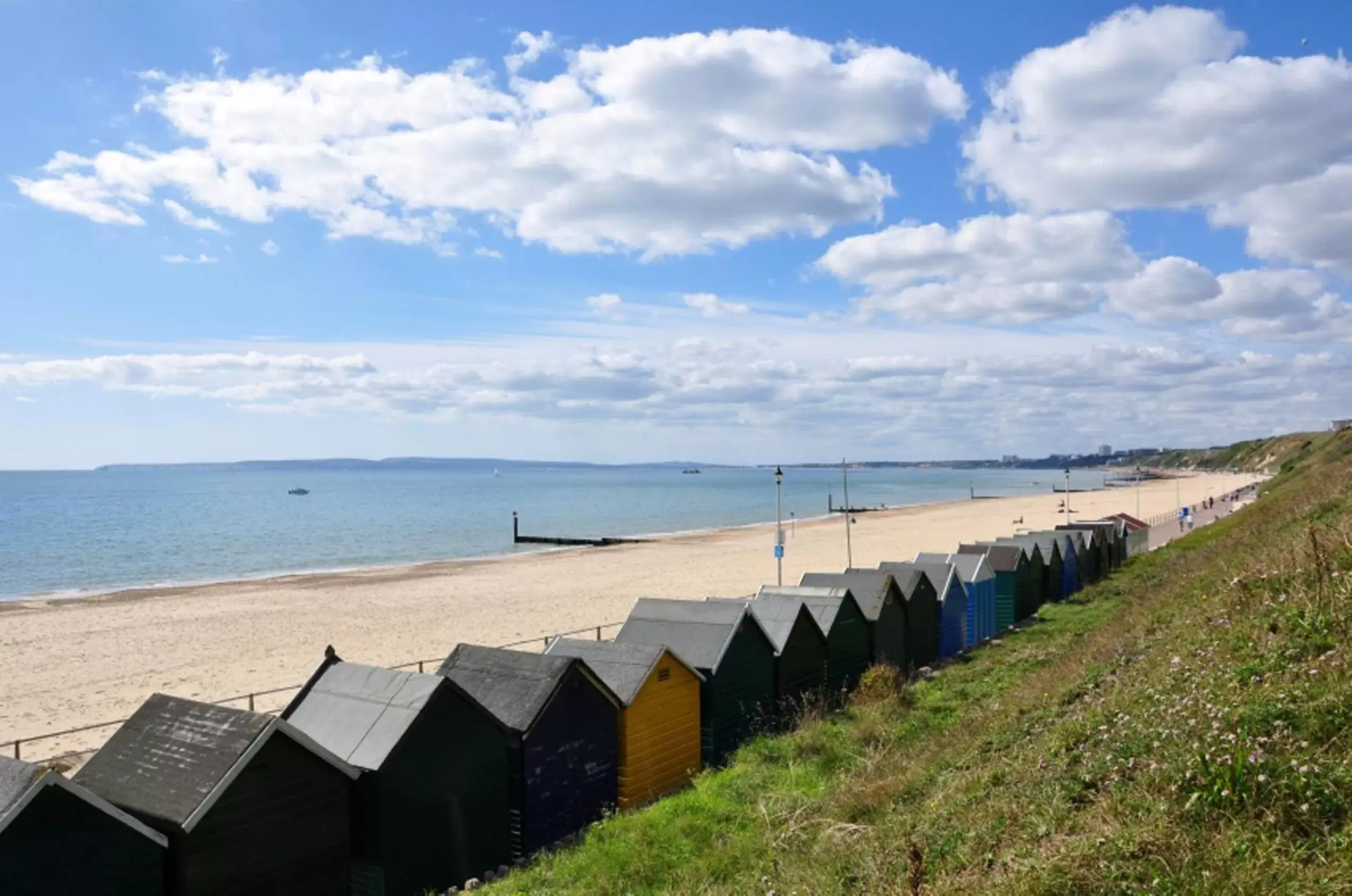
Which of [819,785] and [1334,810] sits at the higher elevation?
[1334,810]

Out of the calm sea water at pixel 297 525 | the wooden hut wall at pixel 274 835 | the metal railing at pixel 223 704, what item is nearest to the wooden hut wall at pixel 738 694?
the metal railing at pixel 223 704

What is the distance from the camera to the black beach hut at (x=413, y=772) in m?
8.80

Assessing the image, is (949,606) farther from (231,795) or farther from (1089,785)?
(231,795)

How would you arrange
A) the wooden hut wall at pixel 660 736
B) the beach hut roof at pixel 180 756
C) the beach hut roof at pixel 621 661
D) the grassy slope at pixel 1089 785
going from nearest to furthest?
the grassy slope at pixel 1089 785
the beach hut roof at pixel 180 756
the wooden hut wall at pixel 660 736
the beach hut roof at pixel 621 661

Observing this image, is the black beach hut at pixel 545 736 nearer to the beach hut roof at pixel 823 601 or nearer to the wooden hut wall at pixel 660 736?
the wooden hut wall at pixel 660 736

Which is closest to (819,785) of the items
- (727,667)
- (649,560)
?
(727,667)

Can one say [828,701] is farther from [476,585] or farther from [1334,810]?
[476,585]

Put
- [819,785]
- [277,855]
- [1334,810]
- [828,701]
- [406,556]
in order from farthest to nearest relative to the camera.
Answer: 1. [406,556]
2. [828,701]
3. [819,785]
4. [277,855]
5. [1334,810]

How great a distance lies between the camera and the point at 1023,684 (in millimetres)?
14633

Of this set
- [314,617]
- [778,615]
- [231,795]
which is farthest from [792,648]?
[314,617]

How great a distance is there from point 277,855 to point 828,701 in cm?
1017

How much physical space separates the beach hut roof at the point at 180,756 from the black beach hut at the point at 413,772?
512 millimetres

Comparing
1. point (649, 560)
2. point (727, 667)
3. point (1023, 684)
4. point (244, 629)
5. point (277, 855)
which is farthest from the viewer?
point (649, 560)

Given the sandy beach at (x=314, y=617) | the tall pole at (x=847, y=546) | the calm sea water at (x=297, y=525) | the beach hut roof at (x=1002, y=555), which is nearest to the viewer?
the beach hut roof at (x=1002, y=555)
